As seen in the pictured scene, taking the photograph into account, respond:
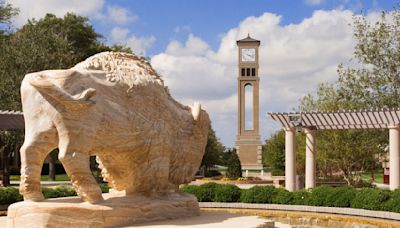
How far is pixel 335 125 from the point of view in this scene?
899 inches

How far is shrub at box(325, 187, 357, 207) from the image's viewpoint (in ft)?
56.2

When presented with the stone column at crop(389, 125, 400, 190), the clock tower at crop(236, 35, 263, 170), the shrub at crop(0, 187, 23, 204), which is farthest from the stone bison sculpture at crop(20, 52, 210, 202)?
the clock tower at crop(236, 35, 263, 170)

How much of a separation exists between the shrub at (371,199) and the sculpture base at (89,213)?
26.5ft

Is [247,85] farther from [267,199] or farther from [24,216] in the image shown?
[24,216]

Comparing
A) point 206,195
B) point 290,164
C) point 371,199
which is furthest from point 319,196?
point 290,164

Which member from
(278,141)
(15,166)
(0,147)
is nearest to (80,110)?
(0,147)

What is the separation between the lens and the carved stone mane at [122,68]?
35.6 ft

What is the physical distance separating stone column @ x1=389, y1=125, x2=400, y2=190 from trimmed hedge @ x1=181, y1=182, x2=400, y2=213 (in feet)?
13.8

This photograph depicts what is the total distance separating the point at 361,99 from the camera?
91.9 ft

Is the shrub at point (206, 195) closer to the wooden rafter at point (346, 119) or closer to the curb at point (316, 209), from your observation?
the curb at point (316, 209)

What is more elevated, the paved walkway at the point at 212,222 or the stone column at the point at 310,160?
the stone column at the point at 310,160

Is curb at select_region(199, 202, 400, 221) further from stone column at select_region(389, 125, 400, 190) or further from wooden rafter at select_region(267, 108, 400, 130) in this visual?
wooden rafter at select_region(267, 108, 400, 130)

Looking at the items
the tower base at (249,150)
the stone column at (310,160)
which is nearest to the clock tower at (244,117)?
the tower base at (249,150)

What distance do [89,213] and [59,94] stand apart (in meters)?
2.28
